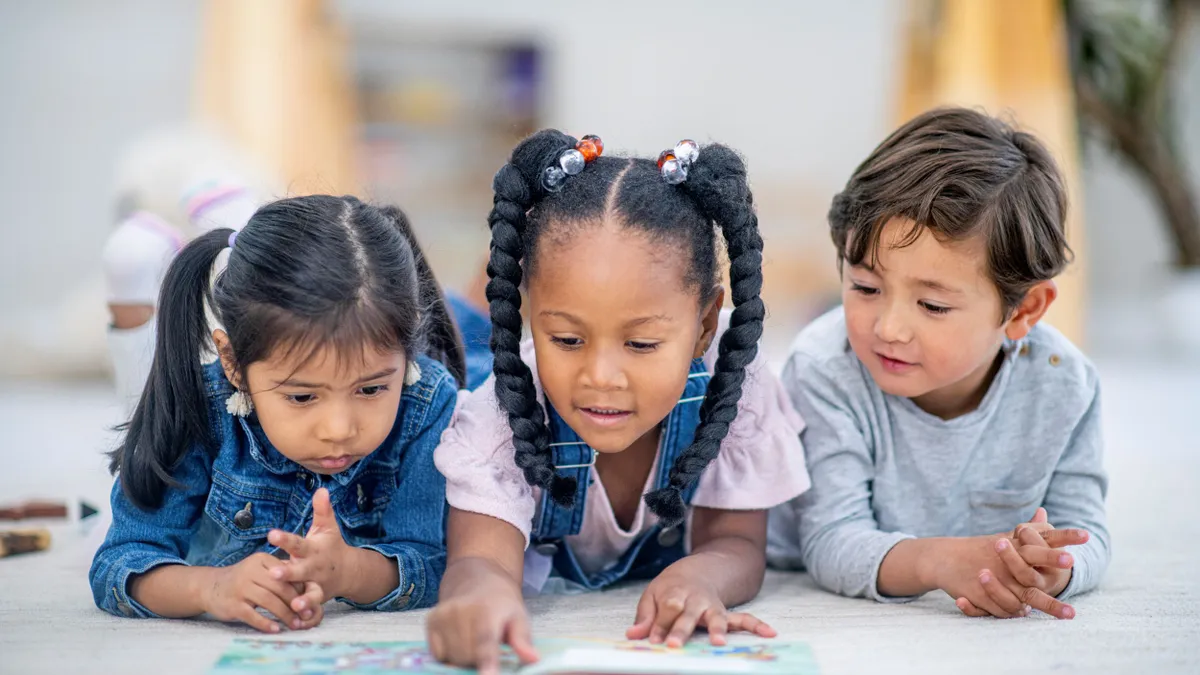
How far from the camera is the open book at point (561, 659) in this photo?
989mm

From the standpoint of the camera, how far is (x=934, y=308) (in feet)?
4.63

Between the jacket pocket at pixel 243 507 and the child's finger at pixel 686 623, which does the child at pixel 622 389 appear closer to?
the child's finger at pixel 686 623

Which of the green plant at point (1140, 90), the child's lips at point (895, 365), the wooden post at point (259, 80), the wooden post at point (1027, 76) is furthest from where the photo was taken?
the green plant at point (1140, 90)

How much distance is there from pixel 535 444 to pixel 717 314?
0.91 feet

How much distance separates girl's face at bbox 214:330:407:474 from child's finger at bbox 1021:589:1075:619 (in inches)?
30.2

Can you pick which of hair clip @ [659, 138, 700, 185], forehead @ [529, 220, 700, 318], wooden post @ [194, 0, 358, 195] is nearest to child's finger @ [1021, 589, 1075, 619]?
forehead @ [529, 220, 700, 318]

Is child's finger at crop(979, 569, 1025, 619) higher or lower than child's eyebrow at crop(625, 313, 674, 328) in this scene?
lower

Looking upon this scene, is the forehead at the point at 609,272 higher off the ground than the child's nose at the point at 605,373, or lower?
higher

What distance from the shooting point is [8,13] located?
478cm

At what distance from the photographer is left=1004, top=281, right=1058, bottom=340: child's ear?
144 centimetres

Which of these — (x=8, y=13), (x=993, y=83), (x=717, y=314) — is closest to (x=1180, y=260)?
(x=993, y=83)

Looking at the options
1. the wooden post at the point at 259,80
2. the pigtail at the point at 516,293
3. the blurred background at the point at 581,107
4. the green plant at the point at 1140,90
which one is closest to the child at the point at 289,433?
the pigtail at the point at 516,293

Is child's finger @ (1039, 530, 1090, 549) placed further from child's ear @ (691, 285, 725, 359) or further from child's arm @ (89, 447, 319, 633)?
child's arm @ (89, 447, 319, 633)

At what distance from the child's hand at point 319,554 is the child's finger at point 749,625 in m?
0.43
